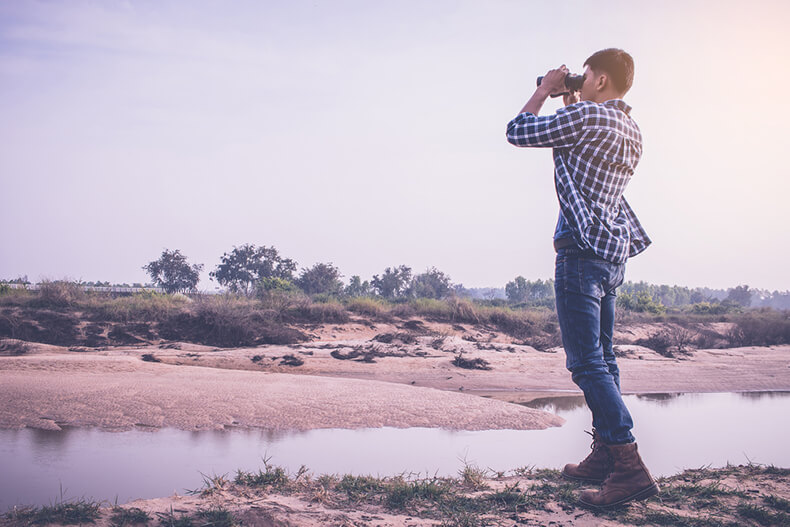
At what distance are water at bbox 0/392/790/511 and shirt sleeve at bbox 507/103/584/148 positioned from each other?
211 cm

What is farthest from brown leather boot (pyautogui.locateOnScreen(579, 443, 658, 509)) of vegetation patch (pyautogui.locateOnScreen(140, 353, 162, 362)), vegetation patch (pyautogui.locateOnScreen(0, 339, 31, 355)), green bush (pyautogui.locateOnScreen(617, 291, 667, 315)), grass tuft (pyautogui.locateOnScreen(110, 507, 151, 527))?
green bush (pyautogui.locateOnScreen(617, 291, 667, 315))

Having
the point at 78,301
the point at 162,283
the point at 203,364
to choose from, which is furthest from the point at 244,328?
the point at 162,283

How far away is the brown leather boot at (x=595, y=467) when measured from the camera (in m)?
3.29

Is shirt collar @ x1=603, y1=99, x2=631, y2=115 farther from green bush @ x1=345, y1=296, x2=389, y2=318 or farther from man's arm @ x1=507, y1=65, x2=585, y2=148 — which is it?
green bush @ x1=345, y1=296, x2=389, y2=318

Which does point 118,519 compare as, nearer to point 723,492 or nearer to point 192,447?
point 192,447

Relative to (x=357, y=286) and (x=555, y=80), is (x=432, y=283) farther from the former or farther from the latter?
(x=555, y=80)

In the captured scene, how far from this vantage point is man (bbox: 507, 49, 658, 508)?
2.87m

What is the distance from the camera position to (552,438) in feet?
17.0

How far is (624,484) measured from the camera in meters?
2.84

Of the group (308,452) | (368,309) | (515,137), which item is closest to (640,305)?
(368,309)

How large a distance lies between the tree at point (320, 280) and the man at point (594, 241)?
3173cm

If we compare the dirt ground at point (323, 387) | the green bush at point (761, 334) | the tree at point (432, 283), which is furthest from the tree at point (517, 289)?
the dirt ground at point (323, 387)

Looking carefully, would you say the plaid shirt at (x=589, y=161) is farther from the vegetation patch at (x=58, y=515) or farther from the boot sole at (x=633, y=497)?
the vegetation patch at (x=58, y=515)

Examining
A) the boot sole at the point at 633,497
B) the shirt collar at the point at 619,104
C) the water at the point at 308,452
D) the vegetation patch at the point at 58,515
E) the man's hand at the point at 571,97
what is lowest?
the water at the point at 308,452
